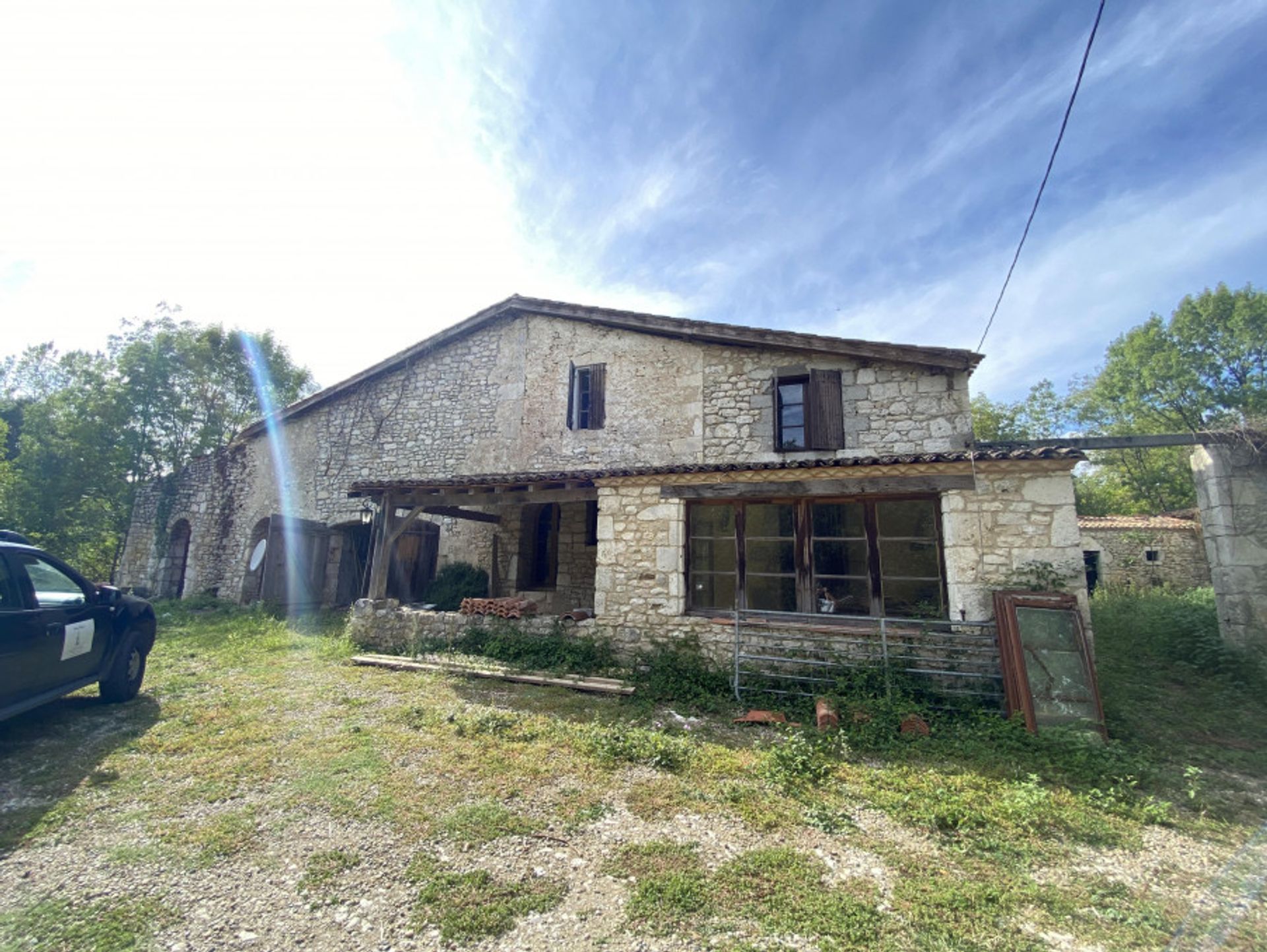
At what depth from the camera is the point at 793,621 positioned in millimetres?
6859

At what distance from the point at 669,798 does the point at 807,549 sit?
14.1 ft

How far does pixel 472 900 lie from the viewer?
106 inches

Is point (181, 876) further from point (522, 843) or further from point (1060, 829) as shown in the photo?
point (1060, 829)

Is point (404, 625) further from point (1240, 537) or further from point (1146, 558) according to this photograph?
point (1146, 558)

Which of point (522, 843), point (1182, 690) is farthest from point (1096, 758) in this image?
point (522, 843)

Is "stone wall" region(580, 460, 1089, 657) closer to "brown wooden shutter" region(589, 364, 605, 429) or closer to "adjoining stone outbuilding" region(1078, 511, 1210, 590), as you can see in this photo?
"brown wooden shutter" region(589, 364, 605, 429)

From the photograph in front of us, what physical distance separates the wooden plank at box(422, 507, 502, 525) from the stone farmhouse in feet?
0.24

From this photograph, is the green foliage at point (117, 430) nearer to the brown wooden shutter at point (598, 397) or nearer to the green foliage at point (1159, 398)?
the brown wooden shutter at point (598, 397)

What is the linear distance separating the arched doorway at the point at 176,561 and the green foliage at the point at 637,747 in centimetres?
1588

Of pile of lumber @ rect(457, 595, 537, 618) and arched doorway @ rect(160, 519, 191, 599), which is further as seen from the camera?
arched doorway @ rect(160, 519, 191, 599)

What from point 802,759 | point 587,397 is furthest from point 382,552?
point 802,759

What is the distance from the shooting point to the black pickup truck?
13.3 ft

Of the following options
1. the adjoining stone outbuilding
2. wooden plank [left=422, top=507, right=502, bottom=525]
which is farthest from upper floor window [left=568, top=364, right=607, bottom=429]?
the adjoining stone outbuilding

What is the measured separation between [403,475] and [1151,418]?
97.6 ft
